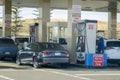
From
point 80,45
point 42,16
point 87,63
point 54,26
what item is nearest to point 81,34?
point 80,45

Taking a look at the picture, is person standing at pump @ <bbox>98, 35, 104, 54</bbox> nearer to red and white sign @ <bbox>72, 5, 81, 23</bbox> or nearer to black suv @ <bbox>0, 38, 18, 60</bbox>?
red and white sign @ <bbox>72, 5, 81, 23</bbox>

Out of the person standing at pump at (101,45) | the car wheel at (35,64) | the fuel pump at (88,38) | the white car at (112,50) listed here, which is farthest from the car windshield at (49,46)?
the white car at (112,50)

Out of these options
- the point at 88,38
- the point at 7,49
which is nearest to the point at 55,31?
the point at 7,49

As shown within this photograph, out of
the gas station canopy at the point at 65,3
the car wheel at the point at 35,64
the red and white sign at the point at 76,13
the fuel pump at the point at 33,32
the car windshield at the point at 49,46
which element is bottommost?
the car wheel at the point at 35,64

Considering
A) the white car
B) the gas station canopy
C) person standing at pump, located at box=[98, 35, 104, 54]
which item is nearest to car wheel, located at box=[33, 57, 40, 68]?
person standing at pump, located at box=[98, 35, 104, 54]

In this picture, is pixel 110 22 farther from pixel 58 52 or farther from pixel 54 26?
pixel 58 52

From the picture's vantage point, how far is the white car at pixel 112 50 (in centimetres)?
2605

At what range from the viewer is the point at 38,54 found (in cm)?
2419

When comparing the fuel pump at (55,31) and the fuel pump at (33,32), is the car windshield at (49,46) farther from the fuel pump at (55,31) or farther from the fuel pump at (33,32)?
the fuel pump at (33,32)

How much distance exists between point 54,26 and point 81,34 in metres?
7.22

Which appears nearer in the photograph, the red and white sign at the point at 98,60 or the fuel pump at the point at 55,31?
the red and white sign at the point at 98,60

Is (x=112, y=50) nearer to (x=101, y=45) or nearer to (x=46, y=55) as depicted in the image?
(x=101, y=45)

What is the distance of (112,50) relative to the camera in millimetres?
26031

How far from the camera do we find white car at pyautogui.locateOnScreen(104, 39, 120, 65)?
2605 centimetres
